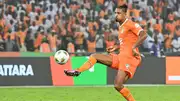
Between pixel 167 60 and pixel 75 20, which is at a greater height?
pixel 75 20

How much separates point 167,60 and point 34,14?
250 inches

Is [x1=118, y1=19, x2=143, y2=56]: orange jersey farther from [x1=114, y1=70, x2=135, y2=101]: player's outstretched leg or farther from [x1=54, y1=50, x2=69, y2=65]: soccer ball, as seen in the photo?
[x1=54, y1=50, x2=69, y2=65]: soccer ball

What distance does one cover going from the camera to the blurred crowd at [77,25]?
2209 centimetres

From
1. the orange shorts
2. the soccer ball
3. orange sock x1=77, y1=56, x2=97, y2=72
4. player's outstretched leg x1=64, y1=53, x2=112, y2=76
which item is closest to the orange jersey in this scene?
the orange shorts

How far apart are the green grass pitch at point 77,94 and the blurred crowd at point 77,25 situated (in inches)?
156

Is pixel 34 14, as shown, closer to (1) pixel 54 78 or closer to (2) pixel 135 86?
(1) pixel 54 78

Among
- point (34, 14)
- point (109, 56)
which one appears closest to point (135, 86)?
point (34, 14)

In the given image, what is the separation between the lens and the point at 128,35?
447 inches

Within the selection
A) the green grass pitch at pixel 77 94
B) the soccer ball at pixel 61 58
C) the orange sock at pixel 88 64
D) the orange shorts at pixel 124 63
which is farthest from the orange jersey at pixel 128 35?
the green grass pitch at pixel 77 94

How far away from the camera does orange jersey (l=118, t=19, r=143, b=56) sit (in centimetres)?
1127

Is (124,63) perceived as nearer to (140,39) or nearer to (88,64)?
(140,39)

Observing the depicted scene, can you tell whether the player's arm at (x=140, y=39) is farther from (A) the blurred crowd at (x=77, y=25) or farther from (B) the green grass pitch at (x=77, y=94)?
(A) the blurred crowd at (x=77, y=25)

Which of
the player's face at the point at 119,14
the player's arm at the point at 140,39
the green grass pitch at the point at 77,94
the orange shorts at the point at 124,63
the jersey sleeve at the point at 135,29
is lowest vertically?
the green grass pitch at the point at 77,94

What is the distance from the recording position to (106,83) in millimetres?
20422
